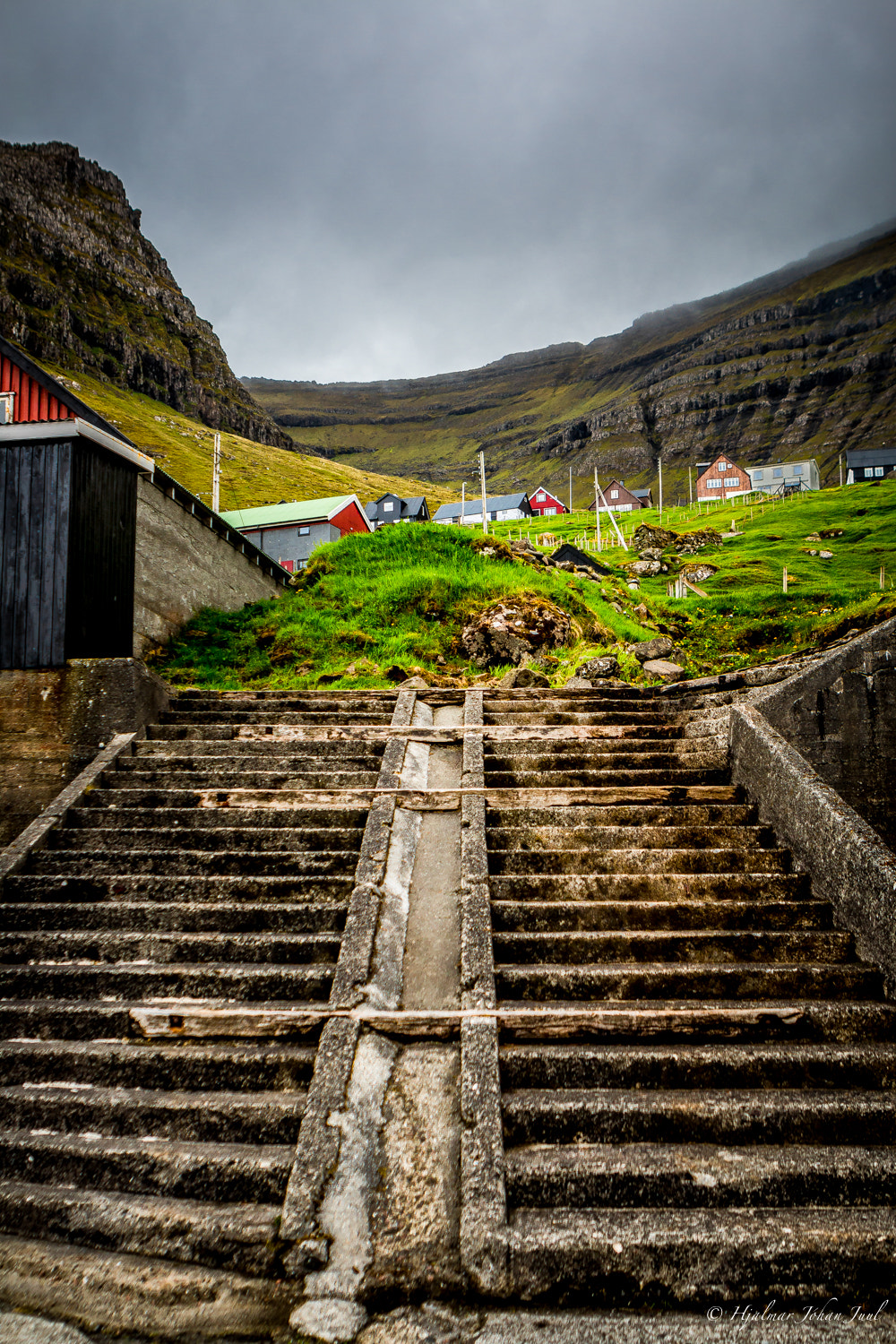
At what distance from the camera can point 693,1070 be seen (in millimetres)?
3420

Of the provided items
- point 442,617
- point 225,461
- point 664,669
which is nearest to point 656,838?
point 664,669

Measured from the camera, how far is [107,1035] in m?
3.88

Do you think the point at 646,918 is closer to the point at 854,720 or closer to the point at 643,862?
the point at 643,862

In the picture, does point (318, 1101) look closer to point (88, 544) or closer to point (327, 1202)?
point (327, 1202)

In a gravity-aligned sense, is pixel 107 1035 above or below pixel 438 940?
below

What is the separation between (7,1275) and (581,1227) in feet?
8.05

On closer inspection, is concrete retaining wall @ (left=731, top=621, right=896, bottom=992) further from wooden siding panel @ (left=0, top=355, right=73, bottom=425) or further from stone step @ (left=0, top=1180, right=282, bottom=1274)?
wooden siding panel @ (left=0, top=355, right=73, bottom=425)

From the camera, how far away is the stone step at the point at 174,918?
458 centimetres

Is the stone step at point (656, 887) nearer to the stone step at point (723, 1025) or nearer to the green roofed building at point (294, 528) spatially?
the stone step at point (723, 1025)

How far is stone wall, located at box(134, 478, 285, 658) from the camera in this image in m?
13.5

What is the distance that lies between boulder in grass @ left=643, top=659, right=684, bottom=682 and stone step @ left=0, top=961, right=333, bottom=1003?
28.9 feet

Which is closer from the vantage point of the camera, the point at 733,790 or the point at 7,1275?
the point at 7,1275

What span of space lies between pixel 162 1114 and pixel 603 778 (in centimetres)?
421

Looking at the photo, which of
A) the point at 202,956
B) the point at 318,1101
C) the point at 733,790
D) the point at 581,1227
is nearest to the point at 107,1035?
the point at 202,956
